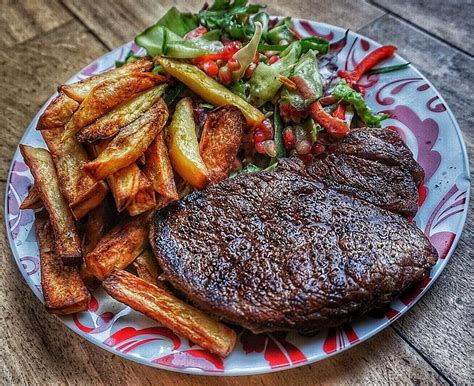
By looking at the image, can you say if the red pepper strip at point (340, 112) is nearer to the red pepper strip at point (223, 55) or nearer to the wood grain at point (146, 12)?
the red pepper strip at point (223, 55)

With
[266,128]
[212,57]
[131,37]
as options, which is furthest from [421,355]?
[131,37]

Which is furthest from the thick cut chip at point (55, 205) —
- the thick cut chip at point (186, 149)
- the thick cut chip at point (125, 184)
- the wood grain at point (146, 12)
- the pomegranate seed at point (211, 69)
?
the wood grain at point (146, 12)

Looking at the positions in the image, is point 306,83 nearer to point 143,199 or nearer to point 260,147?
point 260,147

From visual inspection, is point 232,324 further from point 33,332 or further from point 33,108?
point 33,108

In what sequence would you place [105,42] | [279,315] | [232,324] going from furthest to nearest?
[105,42] → [232,324] → [279,315]

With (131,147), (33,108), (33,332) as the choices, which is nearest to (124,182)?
(131,147)

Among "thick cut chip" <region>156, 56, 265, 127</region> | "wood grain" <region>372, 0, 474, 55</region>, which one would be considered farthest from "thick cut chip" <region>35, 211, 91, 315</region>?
"wood grain" <region>372, 0, 474, 55</region>

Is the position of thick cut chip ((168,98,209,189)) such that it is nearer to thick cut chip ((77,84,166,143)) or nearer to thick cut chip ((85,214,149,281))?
thick cut chip ((77,84,166,143))
